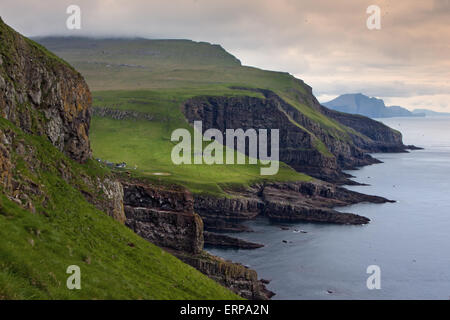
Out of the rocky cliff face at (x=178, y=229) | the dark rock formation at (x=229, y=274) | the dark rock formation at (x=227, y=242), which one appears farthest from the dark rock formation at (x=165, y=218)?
the dark rock formation at (x=227, y=242)

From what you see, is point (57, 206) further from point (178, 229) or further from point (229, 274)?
point (229, 274)

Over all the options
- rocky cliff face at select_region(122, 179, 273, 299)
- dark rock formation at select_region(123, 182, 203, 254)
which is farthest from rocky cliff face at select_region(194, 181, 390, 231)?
dark rock formation at select_region(123, 182, 203, 254)

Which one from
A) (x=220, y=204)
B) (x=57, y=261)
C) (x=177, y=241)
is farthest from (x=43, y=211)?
(x=220, y=204)

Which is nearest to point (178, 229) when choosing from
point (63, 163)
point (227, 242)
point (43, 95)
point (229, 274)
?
point (229, 274)

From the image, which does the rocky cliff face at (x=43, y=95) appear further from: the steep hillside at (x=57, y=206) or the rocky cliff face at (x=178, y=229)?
the rocky cliff face at (x=178, y=229)

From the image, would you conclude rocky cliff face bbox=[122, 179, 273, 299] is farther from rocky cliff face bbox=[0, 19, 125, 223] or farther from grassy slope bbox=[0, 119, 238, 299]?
grassy slope bbox=[0, 119, 238, 299]
